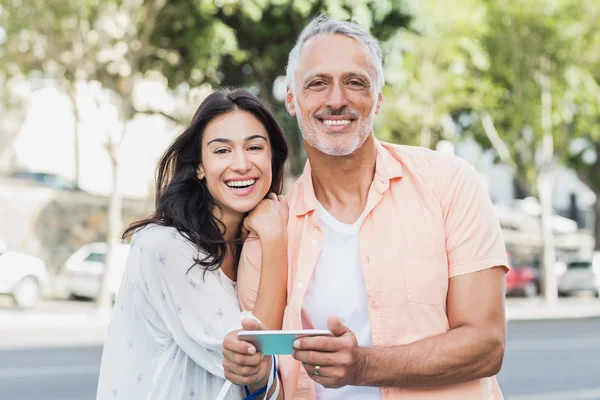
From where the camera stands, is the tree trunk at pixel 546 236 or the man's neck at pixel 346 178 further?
the tree trunk at pixel 546 236

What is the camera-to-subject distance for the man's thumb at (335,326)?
2.68 m

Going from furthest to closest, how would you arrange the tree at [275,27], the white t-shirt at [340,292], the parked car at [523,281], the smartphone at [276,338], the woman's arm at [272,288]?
the parked car at [523,281], the tree at [275,27], the woman's arm at [272,288], the white t-shirt at [340,292], the smartphone at [276,338]

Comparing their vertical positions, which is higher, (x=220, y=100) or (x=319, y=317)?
(x=220, y=100)

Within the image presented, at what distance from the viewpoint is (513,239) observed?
3662cm

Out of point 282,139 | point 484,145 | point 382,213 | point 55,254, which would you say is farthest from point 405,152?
point 484,145

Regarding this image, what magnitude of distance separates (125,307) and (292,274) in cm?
64

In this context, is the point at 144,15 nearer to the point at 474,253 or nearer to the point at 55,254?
the point at 55,254

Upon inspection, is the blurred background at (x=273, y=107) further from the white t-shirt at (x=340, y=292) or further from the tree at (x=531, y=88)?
the white t-shirt at (x=340, y=292)

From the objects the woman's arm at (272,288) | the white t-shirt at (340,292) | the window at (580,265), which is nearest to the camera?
the white t-shirt at (340,292)

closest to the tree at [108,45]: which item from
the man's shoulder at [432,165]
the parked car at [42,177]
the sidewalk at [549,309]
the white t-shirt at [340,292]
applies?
the sidewalk at [549,309]

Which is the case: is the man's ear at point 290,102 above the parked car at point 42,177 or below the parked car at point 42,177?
above

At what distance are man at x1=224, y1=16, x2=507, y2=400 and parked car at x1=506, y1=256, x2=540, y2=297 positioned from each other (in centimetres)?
2853

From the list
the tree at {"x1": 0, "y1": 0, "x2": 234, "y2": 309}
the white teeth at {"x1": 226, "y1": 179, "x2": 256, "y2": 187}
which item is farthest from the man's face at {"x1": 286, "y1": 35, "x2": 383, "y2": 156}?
the tree at {"x1": 0, "y1": 0, "x2": 234, "y2": 309}

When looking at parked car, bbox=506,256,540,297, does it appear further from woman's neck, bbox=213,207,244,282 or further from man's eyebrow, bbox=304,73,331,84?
man's eyebrow, bbox=304,73,331,84
